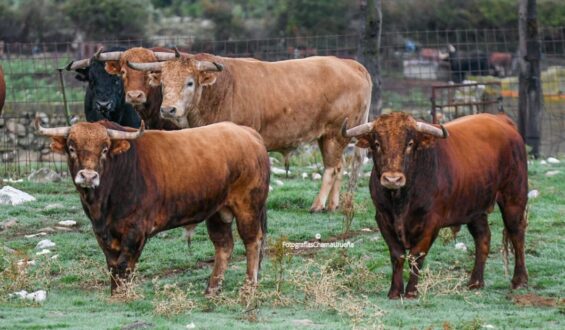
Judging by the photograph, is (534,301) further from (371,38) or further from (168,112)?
(371,38)

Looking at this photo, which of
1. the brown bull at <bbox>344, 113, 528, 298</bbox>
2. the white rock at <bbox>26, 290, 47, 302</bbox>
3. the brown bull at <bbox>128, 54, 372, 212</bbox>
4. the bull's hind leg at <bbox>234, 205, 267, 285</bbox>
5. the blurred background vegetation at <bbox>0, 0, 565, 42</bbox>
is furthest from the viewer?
the blurred background vegetation at <bbox>0, 0, 565, 42</bbox>

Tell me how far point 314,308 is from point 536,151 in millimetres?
11683

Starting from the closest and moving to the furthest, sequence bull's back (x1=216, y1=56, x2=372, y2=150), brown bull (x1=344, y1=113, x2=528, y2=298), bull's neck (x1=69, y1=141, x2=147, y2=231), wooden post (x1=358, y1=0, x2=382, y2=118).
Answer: bull's neck (x1=69, y1=141, x2=147, y2=231), brown bull (x1=344, y1=113, x2=528, y2=298), bull's back (x1=216, y1=56, x2=372, y2=150), wooden post (x1=358, y1=0, x2=382, y2=118)

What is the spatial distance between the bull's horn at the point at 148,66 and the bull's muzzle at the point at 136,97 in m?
0.29

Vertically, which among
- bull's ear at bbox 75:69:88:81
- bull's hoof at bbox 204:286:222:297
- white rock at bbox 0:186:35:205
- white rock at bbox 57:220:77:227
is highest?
bull's ear at bbox 75:69:88:81

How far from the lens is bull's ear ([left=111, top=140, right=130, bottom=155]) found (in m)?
10.6

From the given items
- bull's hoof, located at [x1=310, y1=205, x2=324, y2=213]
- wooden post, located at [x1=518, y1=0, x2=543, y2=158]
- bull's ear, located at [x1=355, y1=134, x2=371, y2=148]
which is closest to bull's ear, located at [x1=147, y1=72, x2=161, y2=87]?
bull's hoof, located at [x1=310, y1=205, x2=324, y2=213]

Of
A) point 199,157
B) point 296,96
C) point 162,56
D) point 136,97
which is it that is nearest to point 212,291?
point 199,157

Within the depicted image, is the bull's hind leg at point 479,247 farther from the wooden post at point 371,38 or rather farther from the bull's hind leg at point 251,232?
the wooden post at point 371,38

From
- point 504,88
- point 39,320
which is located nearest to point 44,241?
point 39,320

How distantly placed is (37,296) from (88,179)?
4.16 feet

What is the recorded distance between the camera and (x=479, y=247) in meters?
11.9

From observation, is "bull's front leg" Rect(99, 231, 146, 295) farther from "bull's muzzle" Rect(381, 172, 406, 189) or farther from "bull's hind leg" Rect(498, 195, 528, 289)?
"bull's hind leg" Rect(498, 195, 528, 289)

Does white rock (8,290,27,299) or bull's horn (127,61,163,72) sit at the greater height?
bull's horn (127,61,163,72)
